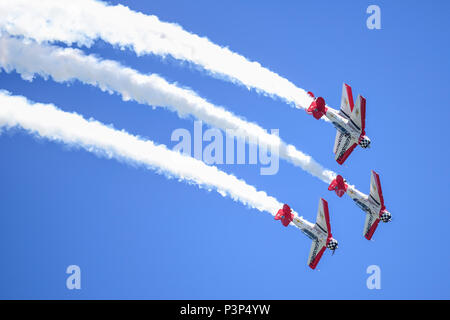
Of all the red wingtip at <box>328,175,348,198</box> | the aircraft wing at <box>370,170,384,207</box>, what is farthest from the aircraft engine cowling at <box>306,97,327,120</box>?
the aircraft wing at <box>370,170,384,207</box>

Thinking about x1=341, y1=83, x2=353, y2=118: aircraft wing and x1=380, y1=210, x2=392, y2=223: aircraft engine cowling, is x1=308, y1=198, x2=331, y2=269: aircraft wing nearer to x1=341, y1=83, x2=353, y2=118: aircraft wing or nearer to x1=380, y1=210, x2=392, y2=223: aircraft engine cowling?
x1=380, y1=210, x2=392, y2=223: aircraft engine cowling

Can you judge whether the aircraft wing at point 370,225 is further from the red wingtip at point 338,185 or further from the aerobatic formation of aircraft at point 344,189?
the red wingtip at point 338,185

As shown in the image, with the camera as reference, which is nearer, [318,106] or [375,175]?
[318,106]

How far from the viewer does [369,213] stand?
187ft

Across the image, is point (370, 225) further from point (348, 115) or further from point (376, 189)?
point (348, 115)

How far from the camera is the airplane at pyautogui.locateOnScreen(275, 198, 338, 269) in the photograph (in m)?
54.1

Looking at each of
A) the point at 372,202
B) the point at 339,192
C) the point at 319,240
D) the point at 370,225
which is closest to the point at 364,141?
the point at 339,192

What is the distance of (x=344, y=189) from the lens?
5516cm

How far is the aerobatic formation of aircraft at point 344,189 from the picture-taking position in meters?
52.8

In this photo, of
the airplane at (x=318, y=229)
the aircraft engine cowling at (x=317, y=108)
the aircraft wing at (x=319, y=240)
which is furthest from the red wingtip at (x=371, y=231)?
the aircraft engine cowling at (x=317, y=108)
